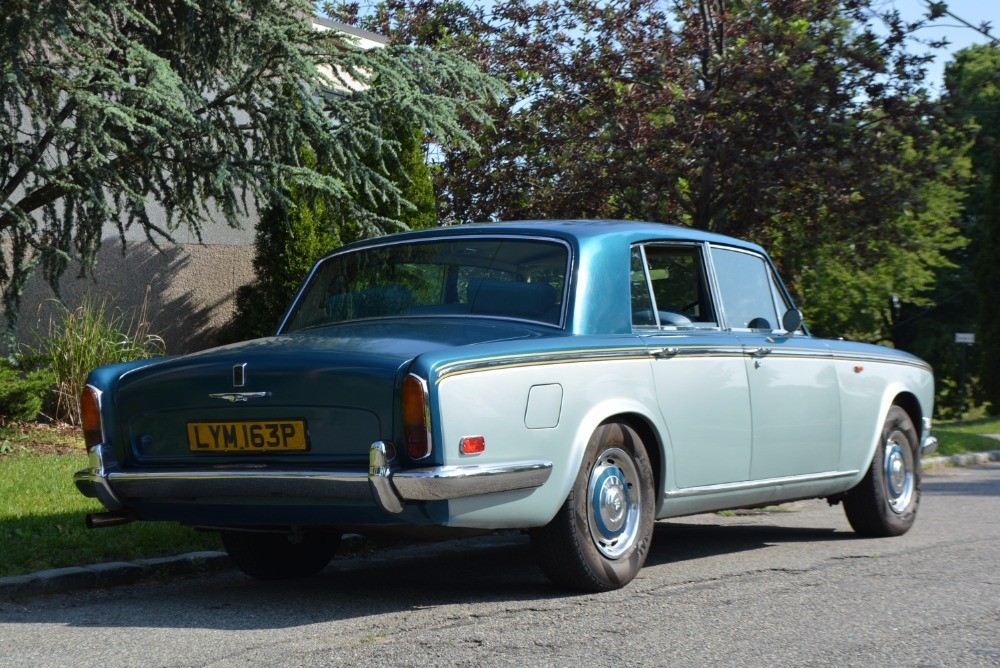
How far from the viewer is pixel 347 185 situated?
1137cm

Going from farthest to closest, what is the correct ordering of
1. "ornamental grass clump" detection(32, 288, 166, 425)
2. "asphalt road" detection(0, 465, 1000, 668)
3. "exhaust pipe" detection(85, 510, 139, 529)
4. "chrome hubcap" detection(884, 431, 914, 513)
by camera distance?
"ornamental grass clump" detection(32, 288, 166, 425) → "chrome hubcap" detection(884, 431, 914, 513) → "exhaust pipe" detection(85, 510, 139, 529) → "asphalt road" detection(0, 465, 1000, 668)

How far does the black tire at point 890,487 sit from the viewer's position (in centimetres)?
774

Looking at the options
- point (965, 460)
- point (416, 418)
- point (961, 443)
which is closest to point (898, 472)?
point (416, 418)

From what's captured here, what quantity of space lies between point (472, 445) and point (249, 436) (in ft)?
3.24

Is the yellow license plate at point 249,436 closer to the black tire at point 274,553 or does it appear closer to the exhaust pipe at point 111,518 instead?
the exhaust pipe at point 111,518

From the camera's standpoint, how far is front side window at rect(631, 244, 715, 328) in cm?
614

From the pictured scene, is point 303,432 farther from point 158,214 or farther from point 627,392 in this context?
point 158,214

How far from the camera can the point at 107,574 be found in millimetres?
6043

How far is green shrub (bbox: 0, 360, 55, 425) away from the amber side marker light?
23.7 ft

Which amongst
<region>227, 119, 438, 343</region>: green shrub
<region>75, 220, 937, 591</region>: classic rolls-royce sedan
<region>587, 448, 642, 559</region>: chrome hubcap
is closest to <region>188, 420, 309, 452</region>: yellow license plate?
<region>75, 220, 937, 591</region>: classic rolls-royce sedan

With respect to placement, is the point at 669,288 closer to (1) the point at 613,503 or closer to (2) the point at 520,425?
(1) the point at 613,503

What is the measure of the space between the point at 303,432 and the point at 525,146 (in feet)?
38.3

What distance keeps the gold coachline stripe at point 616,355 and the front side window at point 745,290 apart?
0.27 meters

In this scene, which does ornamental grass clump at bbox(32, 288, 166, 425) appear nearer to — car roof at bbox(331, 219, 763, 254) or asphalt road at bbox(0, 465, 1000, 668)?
asphalt road at bbox(0, 465, 1000, 668)
